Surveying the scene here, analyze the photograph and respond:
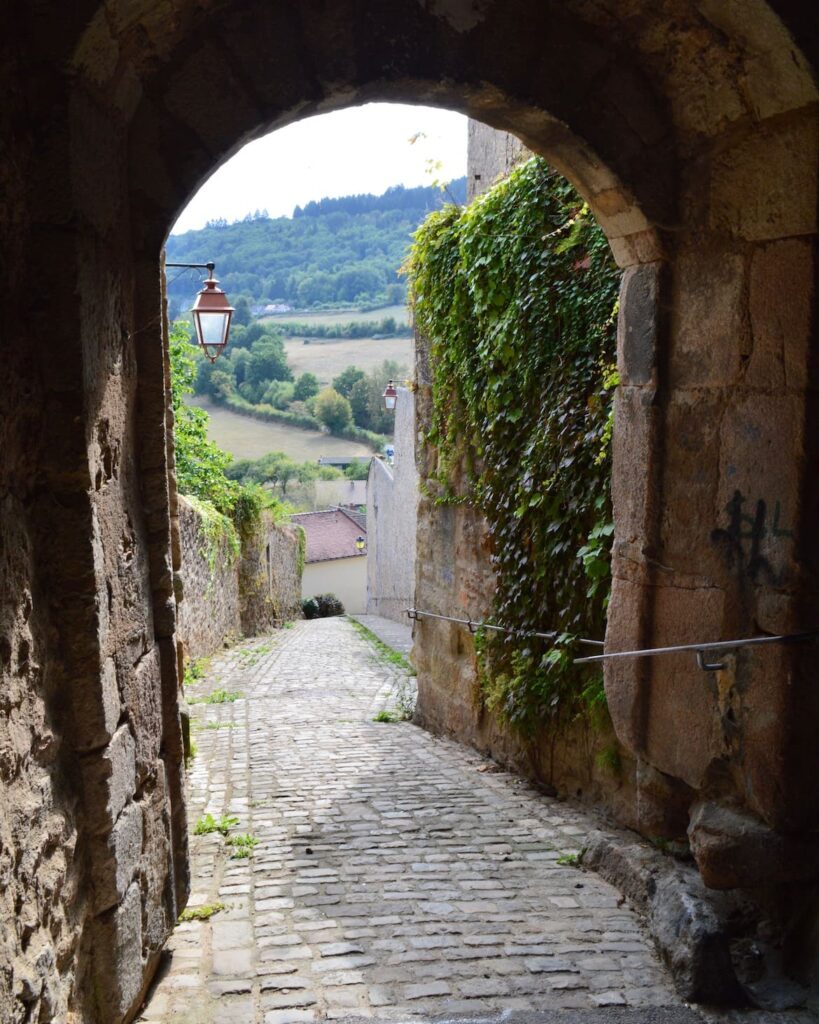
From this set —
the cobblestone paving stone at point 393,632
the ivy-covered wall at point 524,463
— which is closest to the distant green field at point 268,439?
the cobblestone paving stone at point 393,632

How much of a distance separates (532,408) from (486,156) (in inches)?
127

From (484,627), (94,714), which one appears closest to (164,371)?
(94,714)

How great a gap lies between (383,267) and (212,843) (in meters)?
93.1

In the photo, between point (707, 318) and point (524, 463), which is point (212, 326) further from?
point (707, 318)

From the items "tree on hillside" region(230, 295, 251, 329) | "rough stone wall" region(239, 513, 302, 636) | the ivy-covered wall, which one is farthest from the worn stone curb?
"tree on hillside" region(230, 295, 251, 329)

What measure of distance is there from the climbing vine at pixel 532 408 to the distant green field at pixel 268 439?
58248 millimetres

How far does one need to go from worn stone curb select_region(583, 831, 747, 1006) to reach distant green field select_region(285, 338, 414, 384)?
7431cm

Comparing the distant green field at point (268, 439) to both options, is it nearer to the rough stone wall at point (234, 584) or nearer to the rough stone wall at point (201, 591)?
the rough stone wall at point (234, 584)

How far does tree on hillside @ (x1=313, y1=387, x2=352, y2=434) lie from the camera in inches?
2756

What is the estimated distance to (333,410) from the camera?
7000 cm

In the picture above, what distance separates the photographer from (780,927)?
3.15 metres

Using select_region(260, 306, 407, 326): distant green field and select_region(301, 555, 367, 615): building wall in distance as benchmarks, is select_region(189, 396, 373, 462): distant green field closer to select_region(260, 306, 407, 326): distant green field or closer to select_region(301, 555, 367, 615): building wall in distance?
select_region(260, 306, 407, 326): distant green field

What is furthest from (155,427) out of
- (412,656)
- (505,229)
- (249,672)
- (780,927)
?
(249,672)

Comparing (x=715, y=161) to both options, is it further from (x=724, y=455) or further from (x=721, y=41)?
(x=724, y=455)
